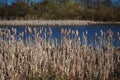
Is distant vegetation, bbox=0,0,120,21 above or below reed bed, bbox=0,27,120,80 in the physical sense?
below

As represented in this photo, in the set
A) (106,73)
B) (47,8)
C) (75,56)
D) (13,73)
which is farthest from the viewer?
(47,8)

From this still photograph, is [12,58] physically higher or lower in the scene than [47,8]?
higher

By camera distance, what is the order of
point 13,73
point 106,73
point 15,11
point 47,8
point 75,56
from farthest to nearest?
point 47,8, point 15,11, point 75,56, point 106,73, point 13,73

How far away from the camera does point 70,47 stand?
894 cm

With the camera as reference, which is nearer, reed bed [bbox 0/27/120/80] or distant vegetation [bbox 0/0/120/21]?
reed bed [bbox 0/27/120/80]

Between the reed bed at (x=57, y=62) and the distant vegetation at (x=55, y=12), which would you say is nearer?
the reed bed at (x=57, y=62)

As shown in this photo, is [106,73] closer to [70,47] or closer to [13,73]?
[70,47]

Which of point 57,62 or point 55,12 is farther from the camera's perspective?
point 55,12

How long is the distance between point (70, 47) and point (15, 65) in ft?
5.03

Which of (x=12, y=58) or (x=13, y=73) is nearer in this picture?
(x=13, y=73)

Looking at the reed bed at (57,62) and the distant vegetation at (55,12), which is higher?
the reed bed at (57,62)

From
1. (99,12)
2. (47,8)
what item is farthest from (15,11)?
(99,12)

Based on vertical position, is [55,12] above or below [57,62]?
below

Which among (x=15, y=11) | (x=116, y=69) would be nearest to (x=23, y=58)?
(x=116, y=69)
